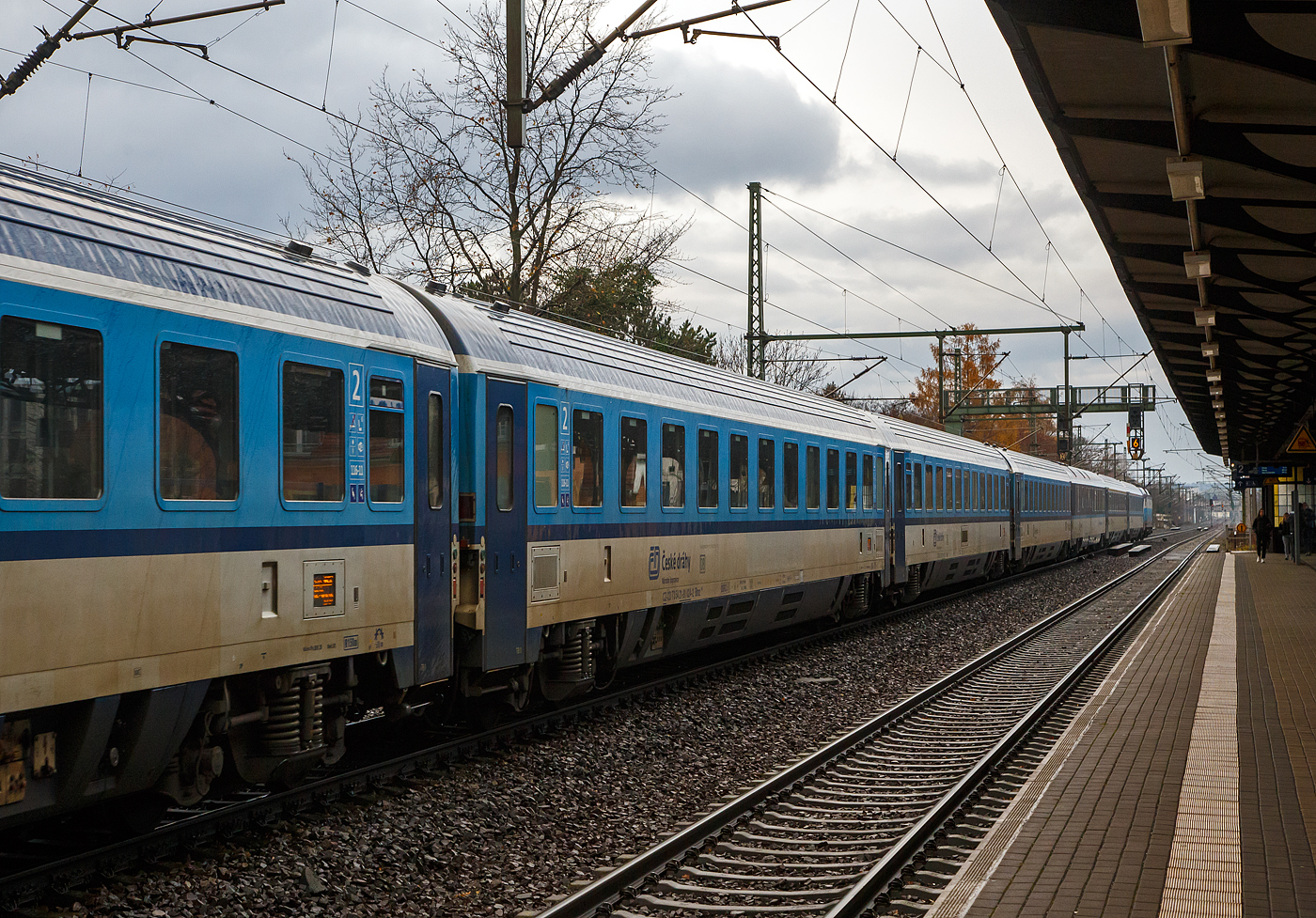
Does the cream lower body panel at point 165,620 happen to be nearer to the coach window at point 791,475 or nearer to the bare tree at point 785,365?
the coach window at point 791,475

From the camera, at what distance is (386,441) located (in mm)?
8547

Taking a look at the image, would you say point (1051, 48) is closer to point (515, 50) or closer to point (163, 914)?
point (515, 50)

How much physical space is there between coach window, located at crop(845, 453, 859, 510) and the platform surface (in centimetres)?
532

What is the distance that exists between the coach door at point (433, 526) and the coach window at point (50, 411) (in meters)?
2.97

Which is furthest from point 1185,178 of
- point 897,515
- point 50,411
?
point 897,515

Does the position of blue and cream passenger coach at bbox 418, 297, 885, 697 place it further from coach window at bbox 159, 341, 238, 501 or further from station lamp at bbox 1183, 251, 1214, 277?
station lamp at bbox 1183, 251, 1214, 277

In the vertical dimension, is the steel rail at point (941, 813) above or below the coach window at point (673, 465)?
below

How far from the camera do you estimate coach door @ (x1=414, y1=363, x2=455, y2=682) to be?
8914 mm

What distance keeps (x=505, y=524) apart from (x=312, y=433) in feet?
8.23

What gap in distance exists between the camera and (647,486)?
12.6 m

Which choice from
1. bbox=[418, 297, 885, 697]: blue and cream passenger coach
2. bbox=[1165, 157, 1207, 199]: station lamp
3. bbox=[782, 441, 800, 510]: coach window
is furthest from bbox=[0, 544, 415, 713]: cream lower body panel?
bbox=[782, 441, 800, 510]: coach window

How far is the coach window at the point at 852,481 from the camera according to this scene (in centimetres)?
1920

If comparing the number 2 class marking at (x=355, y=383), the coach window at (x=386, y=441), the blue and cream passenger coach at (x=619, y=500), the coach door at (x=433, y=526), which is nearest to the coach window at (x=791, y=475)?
the blue and cream passenger coach at (x=619, y=500)

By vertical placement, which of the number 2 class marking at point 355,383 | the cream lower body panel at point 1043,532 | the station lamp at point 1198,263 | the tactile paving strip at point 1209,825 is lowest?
the tactile paving strip at point 1209,825
